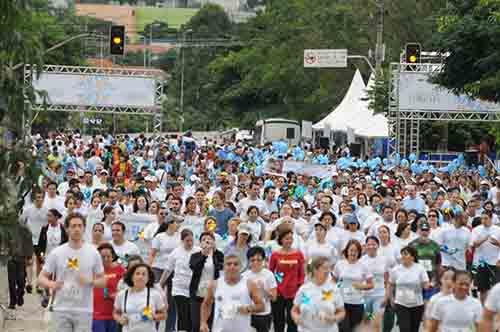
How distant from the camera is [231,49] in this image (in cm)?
12481

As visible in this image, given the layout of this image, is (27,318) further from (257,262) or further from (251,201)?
(257,262)

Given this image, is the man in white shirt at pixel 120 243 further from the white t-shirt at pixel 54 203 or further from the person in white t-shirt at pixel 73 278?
the white t-shirt at pixel 54 203

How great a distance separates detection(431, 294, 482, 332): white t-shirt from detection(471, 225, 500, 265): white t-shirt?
667 centimetres

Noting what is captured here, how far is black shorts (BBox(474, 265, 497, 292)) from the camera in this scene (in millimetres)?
18078

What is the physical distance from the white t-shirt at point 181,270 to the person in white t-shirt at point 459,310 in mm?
3944

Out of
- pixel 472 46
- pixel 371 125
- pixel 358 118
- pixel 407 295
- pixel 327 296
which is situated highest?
pixel 472 46

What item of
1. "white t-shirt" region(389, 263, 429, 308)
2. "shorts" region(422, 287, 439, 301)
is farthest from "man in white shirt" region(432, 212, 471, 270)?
"white t-shirt" region(389, 263, 429, 308)

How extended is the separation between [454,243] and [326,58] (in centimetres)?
4348

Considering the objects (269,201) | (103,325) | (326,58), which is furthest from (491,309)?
(326,58)

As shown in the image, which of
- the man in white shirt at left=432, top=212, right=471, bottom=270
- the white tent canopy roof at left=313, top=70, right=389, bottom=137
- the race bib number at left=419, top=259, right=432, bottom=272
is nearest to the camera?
the race bib number at left=419, top=259, right=432, bottom=272

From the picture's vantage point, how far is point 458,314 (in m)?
11.4

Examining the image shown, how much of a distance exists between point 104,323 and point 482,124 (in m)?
42.6

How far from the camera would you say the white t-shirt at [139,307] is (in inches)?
463

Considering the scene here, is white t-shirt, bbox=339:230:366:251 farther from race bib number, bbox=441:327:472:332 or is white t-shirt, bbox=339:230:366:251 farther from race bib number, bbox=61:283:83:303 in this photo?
Answer: race bib number, bbox=441:327:472:332
